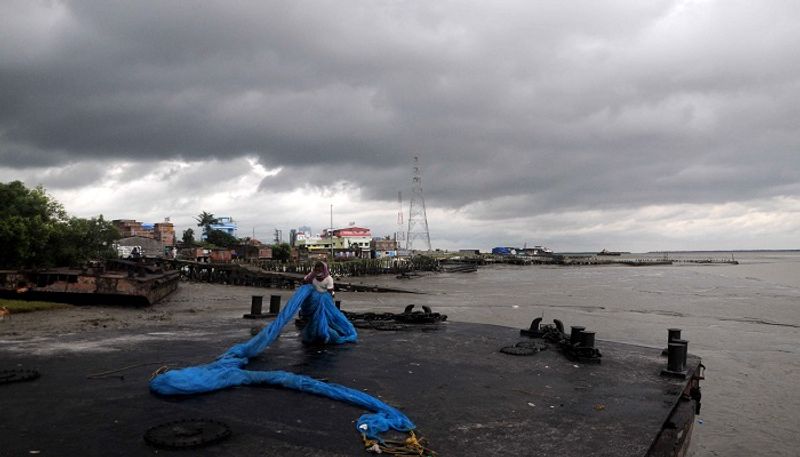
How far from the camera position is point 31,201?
1246 inches

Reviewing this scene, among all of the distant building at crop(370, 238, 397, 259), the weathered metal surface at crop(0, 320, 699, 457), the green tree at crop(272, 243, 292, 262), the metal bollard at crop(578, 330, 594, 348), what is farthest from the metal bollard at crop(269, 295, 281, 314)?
the distant building at crop(370, 238, 397, 259)

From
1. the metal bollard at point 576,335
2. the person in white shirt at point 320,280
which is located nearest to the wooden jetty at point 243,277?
the person in white shirt at point 320,280

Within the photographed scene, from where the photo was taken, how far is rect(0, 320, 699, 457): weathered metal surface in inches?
188

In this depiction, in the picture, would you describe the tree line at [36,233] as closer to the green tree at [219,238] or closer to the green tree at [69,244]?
the green tree at [69,244]

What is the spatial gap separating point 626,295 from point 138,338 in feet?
125

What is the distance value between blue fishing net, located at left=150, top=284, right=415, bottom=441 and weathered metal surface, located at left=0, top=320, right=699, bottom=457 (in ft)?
0.44

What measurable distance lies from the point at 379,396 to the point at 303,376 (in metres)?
1.19

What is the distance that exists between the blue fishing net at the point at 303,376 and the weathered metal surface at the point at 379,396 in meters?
0.13

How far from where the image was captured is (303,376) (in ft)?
22.7

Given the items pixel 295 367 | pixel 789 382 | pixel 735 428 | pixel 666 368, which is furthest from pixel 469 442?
pixel 789 382

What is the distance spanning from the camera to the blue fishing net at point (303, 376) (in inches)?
207

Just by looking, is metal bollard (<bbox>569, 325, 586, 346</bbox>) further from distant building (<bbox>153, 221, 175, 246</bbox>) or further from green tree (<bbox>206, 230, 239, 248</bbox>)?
distant building (<bbox>153, 221, 175, 246</bbox>)

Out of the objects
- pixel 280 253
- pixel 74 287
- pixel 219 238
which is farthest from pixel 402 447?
pixel 219 238

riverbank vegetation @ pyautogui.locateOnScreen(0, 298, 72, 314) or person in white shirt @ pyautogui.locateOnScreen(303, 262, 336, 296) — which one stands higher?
person in white shirt @ pyautogui.locateOnScreen(303, 262, 336, 296)
